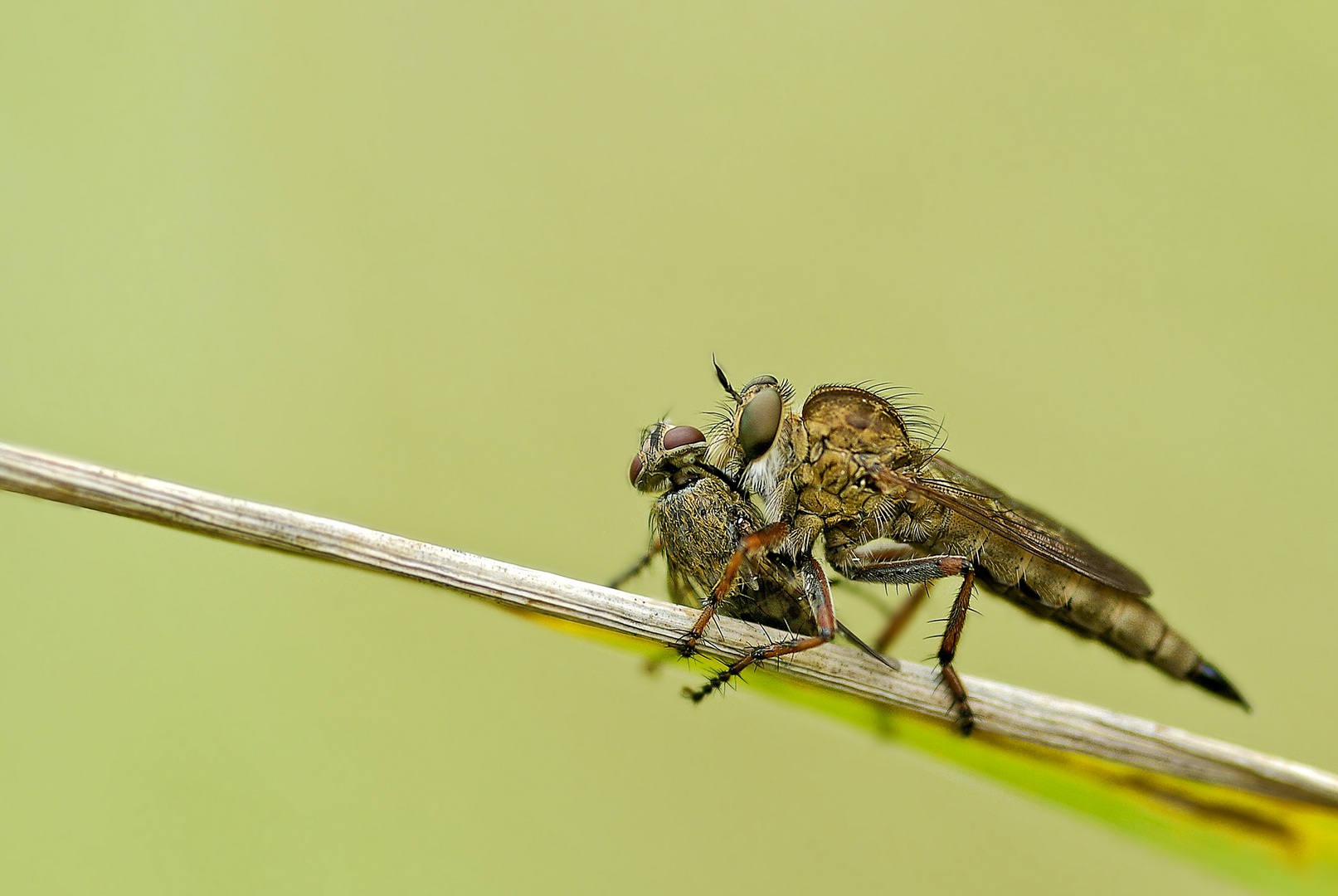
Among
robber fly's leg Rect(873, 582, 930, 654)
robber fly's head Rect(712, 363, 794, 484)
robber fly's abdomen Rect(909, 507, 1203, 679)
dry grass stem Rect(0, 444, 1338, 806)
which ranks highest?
robber fly's head Rect(712, 363, 794, 484)

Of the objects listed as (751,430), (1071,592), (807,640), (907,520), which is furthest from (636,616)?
(1071,592)

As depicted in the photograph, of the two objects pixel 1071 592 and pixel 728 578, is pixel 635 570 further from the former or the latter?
pixel 1071 592

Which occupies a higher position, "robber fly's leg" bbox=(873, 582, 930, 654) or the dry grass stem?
"robber fly's leg" bbox=(873, 582, 930, 654)

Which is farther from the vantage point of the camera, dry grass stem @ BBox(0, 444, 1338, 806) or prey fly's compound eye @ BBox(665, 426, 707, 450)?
prey fly's compound eye @ BBox(665, 426, 707, 450)

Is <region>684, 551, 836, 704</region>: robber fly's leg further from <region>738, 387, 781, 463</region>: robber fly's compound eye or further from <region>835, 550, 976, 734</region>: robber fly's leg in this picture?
<region>738, 387, 781, 463</region>: robber fly's compound eye

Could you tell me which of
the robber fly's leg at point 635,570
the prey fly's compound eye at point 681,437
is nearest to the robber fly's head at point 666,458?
the prey fly's compound eye at point 681,437

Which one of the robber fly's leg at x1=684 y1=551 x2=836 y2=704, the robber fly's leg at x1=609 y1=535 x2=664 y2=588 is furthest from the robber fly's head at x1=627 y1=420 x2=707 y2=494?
the robber fly's leg at x1=684 y1=551 x2=836 y2=704

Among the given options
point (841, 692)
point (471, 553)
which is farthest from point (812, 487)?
point (471, 553)
